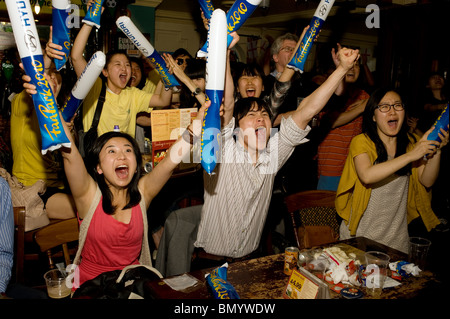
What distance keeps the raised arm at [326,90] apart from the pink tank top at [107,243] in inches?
40.5

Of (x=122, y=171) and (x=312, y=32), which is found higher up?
(x=312, y=32)

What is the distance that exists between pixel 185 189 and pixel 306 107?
5.94 feet

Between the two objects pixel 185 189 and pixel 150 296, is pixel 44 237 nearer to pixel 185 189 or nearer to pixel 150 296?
pixel 150 296

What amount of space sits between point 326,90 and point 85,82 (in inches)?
47.9

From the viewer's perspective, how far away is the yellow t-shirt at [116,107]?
3.13m

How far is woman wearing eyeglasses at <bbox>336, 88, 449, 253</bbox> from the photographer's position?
2223 millimetres

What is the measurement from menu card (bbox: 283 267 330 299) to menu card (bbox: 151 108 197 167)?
5.60 feet

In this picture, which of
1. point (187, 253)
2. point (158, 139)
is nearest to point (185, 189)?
point (158, 139)

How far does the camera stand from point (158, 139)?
2896 mm

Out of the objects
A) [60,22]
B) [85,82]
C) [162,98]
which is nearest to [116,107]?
[162,98]

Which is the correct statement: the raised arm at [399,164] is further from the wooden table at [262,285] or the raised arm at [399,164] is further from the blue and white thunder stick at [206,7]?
the blue and white thunder stick at [206,7]

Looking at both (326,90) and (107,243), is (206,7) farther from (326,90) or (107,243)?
(107,243)

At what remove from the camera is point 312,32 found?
2.28 meters

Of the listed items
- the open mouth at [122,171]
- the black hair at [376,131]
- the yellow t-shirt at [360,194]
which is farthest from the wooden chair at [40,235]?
the black hair at [376,131]
